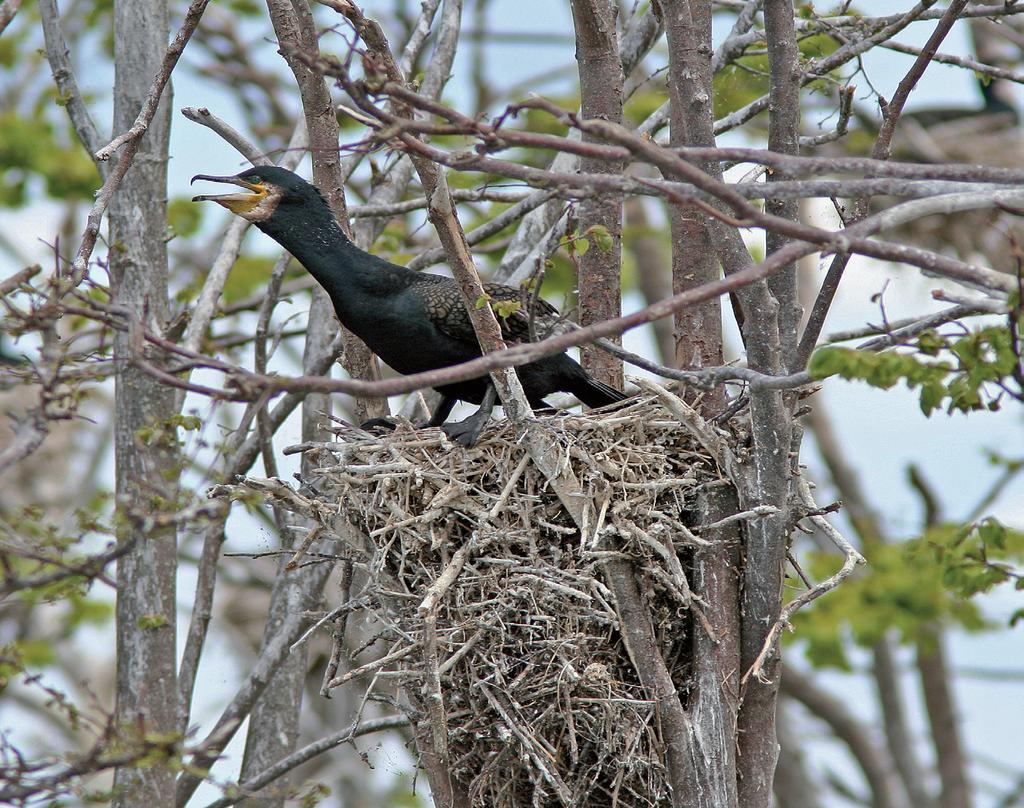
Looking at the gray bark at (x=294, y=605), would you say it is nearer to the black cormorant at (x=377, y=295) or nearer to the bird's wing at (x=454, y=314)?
the black cormorant at (x=377, y=295)

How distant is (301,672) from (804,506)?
9.41 ft

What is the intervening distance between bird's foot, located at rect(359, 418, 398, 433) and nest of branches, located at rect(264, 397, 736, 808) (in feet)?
2.24

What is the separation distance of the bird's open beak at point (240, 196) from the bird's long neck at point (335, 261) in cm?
10

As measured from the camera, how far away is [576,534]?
4242 mm

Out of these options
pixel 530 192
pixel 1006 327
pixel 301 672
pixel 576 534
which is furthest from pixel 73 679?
pixel 1006 327

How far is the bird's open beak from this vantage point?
5129mm

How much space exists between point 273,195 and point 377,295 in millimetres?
615

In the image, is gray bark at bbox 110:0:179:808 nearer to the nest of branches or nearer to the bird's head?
the bird's head

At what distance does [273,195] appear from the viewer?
17.3 ft

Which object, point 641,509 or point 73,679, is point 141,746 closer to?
point 641,509

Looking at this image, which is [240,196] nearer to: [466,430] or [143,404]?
[143,404]

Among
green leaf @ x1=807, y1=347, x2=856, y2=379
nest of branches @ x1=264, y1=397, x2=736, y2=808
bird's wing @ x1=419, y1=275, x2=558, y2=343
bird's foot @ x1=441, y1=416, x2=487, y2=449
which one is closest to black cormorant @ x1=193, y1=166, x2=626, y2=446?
bird's wing @ x1=419, y1=275, x2=558, y2=343

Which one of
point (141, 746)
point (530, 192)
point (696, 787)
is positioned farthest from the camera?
point (530, 192)

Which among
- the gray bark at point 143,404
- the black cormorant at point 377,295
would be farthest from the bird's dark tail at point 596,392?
the gray bark at point 143,404
